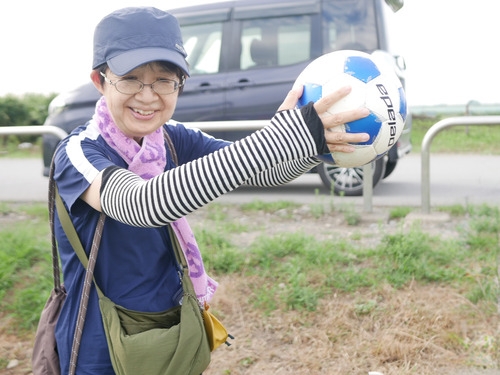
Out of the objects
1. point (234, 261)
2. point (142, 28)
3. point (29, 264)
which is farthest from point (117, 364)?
point (29, 264)

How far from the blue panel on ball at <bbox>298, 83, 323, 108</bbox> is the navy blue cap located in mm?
353

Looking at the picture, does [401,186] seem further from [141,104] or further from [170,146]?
[141,104]

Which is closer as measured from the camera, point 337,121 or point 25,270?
point 337,121

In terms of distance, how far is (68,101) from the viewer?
809 centimetres

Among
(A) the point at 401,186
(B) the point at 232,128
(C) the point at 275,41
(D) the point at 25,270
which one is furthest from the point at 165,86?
(A) the point at 401,186

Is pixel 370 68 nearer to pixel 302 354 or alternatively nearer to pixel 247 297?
pixel 302 354

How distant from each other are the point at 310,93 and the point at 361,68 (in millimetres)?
250

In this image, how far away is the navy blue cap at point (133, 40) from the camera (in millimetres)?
1852

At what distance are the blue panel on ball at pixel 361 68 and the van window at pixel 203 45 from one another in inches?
237

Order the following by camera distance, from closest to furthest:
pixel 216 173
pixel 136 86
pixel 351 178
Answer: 1. pixel 216 173
2. pixel 136 86
3. pixel 351 178

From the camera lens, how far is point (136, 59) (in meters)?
1.84

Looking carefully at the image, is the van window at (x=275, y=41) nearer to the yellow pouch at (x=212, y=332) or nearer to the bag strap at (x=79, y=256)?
the yellow pouch at (x=212, y=332)

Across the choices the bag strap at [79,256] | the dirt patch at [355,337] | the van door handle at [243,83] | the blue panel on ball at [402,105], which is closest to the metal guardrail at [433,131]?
the dirt patch at [355,337]

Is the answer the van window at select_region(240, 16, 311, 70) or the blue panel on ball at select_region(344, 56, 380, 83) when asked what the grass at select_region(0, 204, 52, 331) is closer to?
the blue panel on ball at select_region(344, 56, 380, 83)
